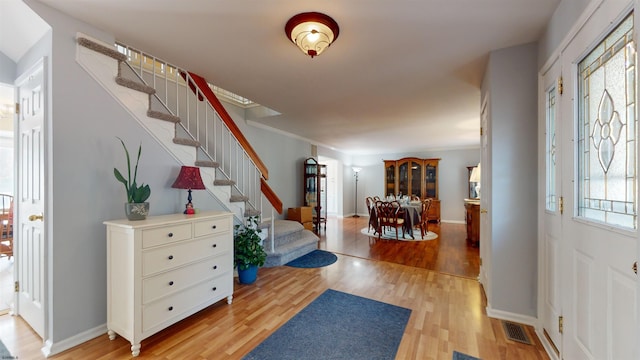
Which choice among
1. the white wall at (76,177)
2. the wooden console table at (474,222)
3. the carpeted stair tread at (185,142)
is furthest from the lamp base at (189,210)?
the wooden console table at (474,222)

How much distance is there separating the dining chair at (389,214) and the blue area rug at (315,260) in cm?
166

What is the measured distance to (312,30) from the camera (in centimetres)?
179

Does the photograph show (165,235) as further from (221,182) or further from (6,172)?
(6,172)

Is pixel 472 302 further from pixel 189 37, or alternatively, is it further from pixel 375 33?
pixel 189 37

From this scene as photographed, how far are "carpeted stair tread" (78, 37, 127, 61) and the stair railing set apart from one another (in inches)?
13.2

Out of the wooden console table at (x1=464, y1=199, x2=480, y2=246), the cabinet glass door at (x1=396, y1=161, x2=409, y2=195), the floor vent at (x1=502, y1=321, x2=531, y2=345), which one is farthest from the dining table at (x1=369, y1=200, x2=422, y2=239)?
the floor vent at (x1=502, y1=321, x2=531, y2=345)

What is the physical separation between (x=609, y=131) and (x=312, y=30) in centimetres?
180

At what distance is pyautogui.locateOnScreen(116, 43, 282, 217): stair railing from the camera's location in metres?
2.78

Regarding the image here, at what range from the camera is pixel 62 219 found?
1.77m

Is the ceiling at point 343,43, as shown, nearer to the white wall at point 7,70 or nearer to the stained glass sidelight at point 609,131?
the stained glass sidelight at point 609,131

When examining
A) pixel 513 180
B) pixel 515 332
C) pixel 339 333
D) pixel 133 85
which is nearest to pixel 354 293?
pixel 339 333

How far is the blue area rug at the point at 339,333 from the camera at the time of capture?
5.78 feet

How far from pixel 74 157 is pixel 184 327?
5.13 ft

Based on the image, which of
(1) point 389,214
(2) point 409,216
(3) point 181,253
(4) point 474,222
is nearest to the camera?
(3) point 181,253
